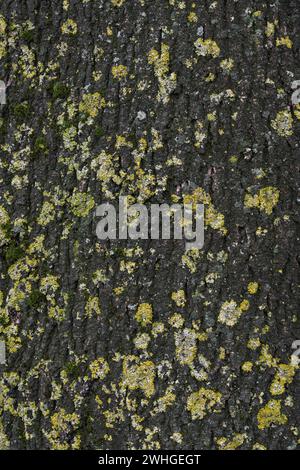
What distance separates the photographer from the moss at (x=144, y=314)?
2.09 metres

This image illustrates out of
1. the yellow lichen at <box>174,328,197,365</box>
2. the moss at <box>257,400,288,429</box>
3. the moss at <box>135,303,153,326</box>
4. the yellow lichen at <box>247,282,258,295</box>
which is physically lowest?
the moss at <box>257,400,288,429</box>

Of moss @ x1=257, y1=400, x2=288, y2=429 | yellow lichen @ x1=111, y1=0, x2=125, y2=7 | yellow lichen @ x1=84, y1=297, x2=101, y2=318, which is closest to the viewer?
moss @ x1=257, y1=400, x2=288, y2=429

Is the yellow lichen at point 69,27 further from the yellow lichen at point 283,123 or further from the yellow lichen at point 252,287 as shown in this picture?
the yellow lichen at point 252,287

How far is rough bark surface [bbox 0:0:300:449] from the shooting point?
206cm

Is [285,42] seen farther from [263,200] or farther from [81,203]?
[81,203]

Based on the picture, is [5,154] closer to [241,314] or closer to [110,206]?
[110,206]

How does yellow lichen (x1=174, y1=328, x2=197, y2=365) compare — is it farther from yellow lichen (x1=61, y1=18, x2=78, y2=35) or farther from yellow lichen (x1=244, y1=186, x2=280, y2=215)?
yellow lichen (x1=61, y1=18, x2=78, y2=35)

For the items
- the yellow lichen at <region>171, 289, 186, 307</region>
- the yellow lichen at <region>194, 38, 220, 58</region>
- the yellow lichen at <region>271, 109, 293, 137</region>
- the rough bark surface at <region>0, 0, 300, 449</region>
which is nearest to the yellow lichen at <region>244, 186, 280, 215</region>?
the rough bark surface at <region>0, 0, 300, 449</region>

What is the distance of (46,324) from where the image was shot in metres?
2.16

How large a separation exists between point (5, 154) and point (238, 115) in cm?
73

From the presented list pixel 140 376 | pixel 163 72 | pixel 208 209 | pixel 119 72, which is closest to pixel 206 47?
pixel 163 72

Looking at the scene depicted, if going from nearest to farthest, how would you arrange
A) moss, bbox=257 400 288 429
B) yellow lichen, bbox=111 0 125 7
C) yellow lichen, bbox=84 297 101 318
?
moss, bbox=257 400 288 429, yellow lichen, bbox=84 297 101 318, yellow lichen, bbox=111 0 125 7

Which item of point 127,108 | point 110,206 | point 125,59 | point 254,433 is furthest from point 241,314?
point 125,59

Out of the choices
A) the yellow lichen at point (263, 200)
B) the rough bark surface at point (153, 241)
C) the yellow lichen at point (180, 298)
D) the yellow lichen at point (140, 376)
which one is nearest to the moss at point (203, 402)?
the rough bark surface at point (153, 241)
